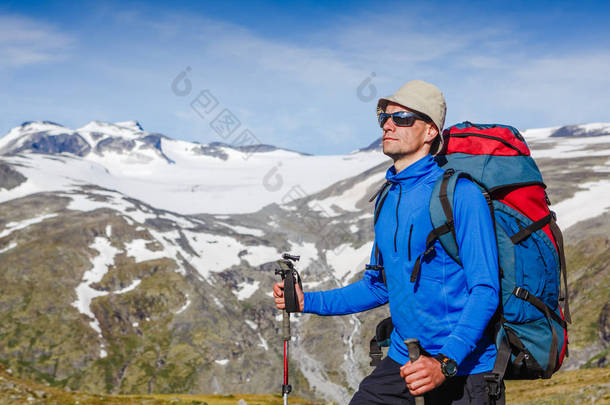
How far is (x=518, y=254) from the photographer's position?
592 cm

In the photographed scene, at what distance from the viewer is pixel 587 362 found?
122188mm

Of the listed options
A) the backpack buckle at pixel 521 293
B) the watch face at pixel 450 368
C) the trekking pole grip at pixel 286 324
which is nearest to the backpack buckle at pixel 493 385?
the watch face at pixel 450 368

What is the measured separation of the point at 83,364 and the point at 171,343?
100 feet

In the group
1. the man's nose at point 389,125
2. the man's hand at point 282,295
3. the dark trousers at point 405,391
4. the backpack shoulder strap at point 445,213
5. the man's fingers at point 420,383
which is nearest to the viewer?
the man's fingers at point 420,383

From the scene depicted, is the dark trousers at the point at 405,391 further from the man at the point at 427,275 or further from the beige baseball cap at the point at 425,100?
the beige baseball cap at the point at 425,100

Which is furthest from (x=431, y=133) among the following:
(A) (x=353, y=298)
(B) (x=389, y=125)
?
(A) (x=353, y=298)

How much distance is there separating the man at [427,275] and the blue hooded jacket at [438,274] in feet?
0.03

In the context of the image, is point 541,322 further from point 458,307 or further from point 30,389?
point 30,389

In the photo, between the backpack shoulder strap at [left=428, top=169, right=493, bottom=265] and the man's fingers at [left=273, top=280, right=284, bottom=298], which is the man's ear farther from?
the man's fingers at [left=273, top=280, right=284, bottom=298]

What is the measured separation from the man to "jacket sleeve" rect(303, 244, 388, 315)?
3.0 inches

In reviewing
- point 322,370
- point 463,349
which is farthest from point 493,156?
point 322,370

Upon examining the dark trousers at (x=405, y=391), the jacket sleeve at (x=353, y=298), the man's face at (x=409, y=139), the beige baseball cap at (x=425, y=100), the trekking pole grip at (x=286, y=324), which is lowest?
the dark trousers at (x=405, y=391)

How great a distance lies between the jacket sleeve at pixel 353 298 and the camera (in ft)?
24.2

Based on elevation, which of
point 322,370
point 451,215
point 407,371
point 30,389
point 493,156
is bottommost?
point 322,370
